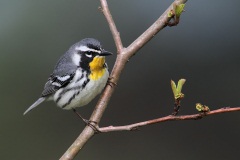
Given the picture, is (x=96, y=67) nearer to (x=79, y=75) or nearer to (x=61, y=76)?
(x=79, y=75)

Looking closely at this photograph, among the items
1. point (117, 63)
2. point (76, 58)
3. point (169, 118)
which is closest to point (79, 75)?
point (76, 58)

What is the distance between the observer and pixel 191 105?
6.94m

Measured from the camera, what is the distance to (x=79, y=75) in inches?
155

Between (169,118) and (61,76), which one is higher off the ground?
(61,76)

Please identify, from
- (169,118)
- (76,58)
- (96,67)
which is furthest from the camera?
(76,58)

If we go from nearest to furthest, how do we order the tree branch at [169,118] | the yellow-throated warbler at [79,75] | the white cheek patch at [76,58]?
Answer: the tree branch at [169,118] → the yellow-throated warbler at [79,75] → the white cheek patch at [76,58]

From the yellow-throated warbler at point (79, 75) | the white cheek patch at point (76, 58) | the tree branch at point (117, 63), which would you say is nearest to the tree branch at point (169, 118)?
the tree branch at point (117, 63)

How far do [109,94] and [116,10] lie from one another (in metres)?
4.94

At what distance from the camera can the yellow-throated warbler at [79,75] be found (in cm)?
376

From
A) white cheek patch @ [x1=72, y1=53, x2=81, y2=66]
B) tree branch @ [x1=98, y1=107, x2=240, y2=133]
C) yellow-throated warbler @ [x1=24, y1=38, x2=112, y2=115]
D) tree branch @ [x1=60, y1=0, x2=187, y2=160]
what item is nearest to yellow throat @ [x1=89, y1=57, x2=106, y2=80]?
yellow-throated warbler @ [x1=24, y1=38, x2=112, y2=115]

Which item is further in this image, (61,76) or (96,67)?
(61,76)

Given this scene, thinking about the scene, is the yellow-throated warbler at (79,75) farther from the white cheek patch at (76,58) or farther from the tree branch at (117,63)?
the tree branch at (117,63)

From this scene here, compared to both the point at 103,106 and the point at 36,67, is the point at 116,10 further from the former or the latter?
the point at 103,106

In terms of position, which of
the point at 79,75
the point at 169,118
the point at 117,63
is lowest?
the point at 169,118
